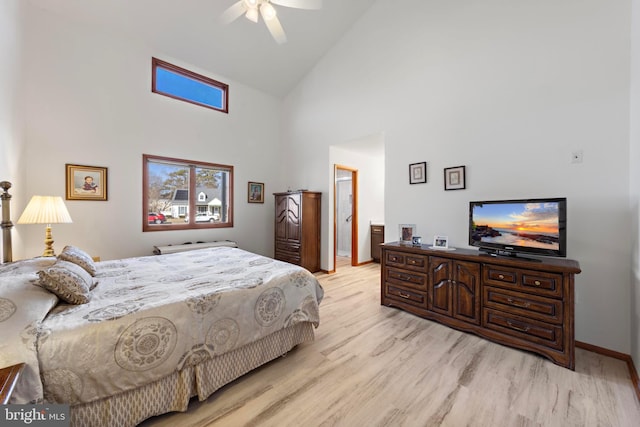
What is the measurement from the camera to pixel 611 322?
2.13 meters

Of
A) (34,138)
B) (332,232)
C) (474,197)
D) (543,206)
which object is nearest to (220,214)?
(332,232)

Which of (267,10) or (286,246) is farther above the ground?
(267,10)

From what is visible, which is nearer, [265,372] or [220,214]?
[265,372]

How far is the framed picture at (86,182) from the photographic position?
10.7 feet

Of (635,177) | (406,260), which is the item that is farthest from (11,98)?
(635,177)

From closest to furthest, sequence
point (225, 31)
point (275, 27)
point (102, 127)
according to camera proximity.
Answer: point (275, 27), point (102, 127), point (225, 31)

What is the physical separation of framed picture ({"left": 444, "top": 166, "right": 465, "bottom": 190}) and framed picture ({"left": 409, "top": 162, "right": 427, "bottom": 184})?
27 centimetres

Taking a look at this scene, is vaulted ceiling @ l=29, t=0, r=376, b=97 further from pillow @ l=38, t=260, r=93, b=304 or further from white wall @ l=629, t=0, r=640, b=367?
white wall @ l=629, t=0, r=640, b=367

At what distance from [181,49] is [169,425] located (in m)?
4.79

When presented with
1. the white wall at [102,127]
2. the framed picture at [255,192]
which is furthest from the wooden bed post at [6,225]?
the framed picture at [255,192]

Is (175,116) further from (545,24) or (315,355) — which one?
A: (545,24)

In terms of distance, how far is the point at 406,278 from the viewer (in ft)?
9.62

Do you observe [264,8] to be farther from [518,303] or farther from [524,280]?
[518,303]

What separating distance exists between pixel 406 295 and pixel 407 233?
0.78 metres
